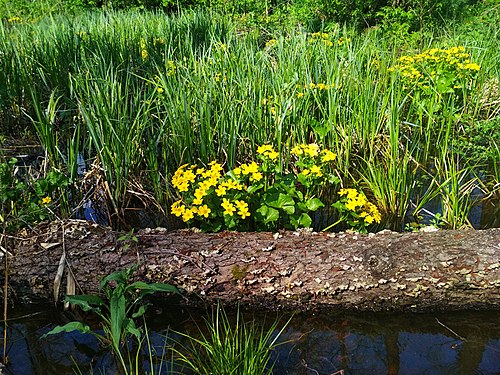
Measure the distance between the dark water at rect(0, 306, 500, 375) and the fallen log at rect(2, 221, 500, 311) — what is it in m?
0.07

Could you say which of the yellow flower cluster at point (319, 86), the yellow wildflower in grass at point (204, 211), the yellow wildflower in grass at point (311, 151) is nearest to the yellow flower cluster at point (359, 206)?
the yellow wildflower in grass at point (311, 151)

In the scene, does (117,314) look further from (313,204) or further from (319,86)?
(319,86)

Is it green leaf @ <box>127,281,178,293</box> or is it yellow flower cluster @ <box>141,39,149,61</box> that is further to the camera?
yellow flower cluster @ <box>141,39,149,61</box>

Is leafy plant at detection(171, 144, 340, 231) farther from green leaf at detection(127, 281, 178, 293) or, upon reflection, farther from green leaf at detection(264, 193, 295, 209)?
green leaf at detection(127, 281, 178, 293)

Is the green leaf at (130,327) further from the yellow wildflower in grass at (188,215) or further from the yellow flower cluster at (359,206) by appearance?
the yellow flower cluster at (359,206)

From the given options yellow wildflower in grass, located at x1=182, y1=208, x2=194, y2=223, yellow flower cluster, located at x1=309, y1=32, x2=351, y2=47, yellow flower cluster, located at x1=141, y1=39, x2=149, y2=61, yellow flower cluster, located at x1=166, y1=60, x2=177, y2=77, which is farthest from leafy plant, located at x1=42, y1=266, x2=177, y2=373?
yellow flower cluster, located at x1=141, y1=39, x2=149, y2=61

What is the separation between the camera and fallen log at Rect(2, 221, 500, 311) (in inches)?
97.7

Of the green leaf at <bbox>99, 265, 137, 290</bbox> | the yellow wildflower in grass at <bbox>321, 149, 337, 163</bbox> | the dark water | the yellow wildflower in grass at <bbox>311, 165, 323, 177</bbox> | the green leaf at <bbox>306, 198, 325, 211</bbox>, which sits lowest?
the dark water

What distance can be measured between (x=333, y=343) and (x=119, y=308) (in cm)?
99

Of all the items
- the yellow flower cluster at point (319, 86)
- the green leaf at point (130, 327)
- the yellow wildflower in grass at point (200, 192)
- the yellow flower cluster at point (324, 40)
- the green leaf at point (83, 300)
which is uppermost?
the yellow flower cluster at point (324, 40)

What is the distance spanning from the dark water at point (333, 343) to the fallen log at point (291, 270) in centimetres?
7

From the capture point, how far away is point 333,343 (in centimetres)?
242

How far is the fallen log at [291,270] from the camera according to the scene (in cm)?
248

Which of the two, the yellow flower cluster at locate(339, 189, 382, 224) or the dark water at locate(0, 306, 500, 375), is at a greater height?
the yellow flower cluster at locate(339, 189, 382, 224)
